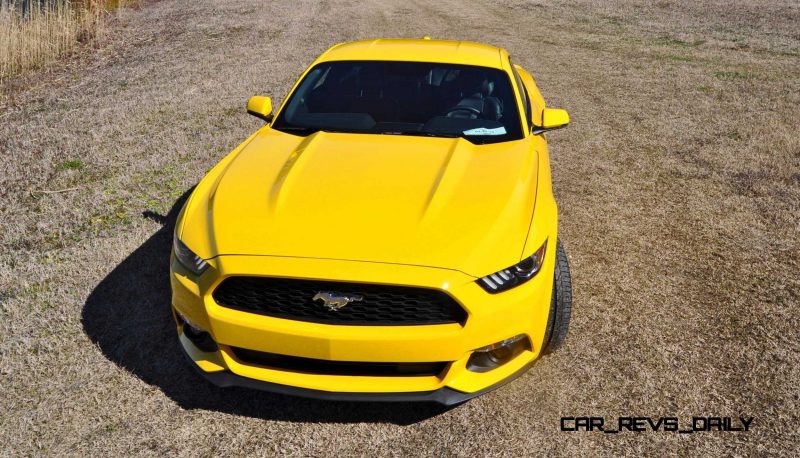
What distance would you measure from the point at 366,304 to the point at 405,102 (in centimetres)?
186

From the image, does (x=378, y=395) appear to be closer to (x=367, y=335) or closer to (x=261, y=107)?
(x=367, y=335)

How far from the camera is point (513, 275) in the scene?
272 centimetres

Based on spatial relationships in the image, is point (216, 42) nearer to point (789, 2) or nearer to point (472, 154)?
point (472, 154)

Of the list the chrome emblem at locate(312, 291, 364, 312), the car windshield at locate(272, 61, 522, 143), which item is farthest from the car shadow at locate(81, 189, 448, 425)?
the car windshield at locate(272, 61, 522, 143)

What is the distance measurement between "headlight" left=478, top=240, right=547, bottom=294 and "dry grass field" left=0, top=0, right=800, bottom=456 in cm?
78

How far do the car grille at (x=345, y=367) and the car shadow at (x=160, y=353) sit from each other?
1.44ft

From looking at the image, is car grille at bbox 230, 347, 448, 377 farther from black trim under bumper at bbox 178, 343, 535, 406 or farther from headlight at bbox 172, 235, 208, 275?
headlight at bbox 172, 235, 208, 275

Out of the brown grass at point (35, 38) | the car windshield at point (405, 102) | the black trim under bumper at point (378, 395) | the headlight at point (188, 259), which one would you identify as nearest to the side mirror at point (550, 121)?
the car windshield at point (405, 102)

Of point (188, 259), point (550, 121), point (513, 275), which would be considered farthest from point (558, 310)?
point (188, 259)

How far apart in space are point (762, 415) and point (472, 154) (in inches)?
77.4

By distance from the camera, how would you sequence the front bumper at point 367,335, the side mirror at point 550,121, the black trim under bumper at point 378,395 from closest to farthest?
1. the front bumper at point 367,335
2. the black trim under bumper at point 378,395
3. the side mirror at point 550,121

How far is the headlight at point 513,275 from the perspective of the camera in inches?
104

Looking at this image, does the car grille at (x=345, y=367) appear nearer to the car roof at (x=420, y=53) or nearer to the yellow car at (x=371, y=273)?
the yellow car at (x=371, y=273)

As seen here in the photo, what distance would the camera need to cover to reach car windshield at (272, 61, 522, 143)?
3.88 meters
